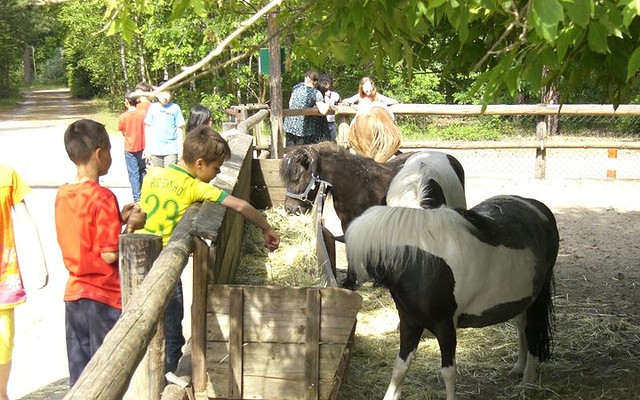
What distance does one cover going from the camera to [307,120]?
12664mm

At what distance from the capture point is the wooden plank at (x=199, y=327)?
147 inches

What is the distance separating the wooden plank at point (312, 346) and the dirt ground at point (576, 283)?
1475 mm

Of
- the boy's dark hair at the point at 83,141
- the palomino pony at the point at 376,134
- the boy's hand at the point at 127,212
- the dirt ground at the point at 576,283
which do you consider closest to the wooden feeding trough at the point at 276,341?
the boy's hand at the point at 127,212

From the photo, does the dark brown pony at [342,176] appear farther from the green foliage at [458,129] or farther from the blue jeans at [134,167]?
the green foliage at [458,129]

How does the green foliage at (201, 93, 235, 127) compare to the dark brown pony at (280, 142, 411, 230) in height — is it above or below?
above

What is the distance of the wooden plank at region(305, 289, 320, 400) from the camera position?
374cm

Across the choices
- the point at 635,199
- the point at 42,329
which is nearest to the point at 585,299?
the point at 42,329

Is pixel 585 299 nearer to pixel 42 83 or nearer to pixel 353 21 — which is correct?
pixel 353 21

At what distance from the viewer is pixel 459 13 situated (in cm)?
261

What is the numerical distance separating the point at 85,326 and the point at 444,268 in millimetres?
1881

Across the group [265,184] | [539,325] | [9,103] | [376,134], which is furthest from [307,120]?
[9,103]

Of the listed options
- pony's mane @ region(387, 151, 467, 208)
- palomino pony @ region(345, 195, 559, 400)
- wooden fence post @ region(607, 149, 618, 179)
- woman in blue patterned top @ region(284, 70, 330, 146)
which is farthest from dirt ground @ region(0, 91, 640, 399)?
woman in blue patterned top @ region(284, 70, 330, 146)

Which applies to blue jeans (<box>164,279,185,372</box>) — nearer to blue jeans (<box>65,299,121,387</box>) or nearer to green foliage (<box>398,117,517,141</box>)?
blue jeans (<box>65,299,121,387</box>)

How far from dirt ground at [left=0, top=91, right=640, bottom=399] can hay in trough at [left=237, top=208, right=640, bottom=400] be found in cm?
1
